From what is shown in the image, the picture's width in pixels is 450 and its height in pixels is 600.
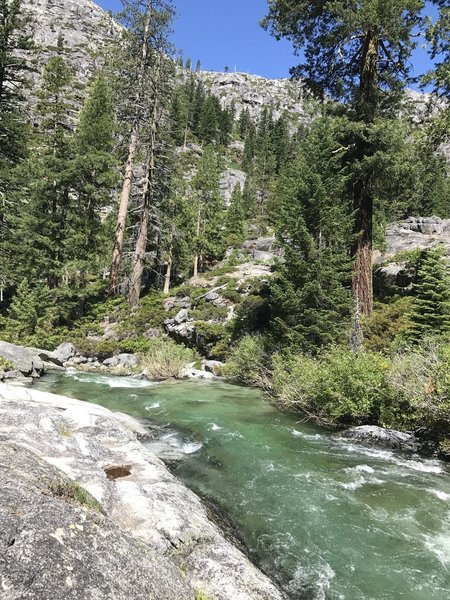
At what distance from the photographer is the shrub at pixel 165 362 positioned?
17859mm

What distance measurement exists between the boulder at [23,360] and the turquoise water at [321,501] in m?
6.70

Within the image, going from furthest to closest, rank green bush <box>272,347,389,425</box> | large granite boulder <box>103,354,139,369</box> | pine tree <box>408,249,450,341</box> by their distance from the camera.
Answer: large granite boulder <box>103,354,139,369</box>
pine tree <box>408,249,450,341</box>
green bush <box>272,347,389,425</box>

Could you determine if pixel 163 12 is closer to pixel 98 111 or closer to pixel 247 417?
pixel 98 111

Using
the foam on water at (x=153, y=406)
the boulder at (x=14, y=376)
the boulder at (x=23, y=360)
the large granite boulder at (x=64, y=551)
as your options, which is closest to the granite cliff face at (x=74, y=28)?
the boulder at (x=23, y=360)

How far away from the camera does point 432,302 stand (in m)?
14.0

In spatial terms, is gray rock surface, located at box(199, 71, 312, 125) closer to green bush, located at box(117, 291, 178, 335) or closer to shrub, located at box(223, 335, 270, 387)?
green bush, located at box(117, 291, 178, 335)

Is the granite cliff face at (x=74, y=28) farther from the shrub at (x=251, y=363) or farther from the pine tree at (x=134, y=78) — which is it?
the shrub at (x=251, y=363)

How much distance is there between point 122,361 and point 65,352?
3.39 metres

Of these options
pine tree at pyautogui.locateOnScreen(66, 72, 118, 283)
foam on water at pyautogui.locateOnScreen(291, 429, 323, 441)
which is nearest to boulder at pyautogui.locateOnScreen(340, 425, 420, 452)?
foam on water at pyautogui.locateOnScreen(291, 429, 323, 441)

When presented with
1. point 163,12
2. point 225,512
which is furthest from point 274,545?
point 163,12

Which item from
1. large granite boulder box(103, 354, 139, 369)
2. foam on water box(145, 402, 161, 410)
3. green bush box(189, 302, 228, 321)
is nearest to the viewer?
foam on water box(145, 402, 161, 410)

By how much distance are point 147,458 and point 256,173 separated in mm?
77207

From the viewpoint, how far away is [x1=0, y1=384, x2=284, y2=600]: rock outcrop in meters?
2.78

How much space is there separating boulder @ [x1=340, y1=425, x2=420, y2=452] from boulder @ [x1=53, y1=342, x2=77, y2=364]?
1544cm
